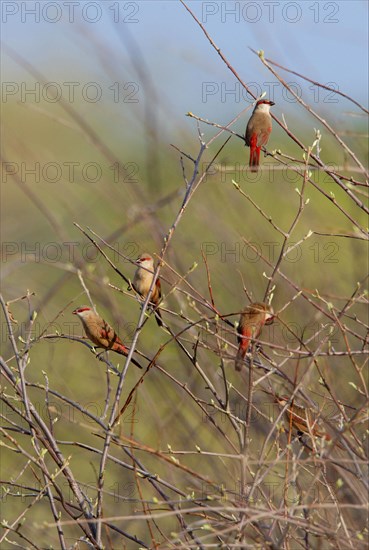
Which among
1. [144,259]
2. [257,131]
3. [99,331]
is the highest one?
[257,131]

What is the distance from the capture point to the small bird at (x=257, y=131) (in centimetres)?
533

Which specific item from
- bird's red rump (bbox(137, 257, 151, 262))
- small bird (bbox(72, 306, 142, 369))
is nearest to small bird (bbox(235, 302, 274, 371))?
small bird (bbox(72, 306, 142, 369))

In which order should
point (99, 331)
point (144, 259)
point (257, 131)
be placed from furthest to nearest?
1. point (144, 259)
2. point (257, 131)
3. point (99, 331)

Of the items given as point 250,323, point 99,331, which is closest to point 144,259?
point 99,331

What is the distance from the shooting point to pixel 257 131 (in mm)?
5379

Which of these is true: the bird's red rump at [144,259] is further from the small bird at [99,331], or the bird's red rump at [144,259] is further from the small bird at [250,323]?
the small bird at [250,323]

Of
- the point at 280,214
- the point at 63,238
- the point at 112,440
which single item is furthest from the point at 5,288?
the point at 280,214

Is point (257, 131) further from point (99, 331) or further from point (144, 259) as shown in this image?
point (99, 331)

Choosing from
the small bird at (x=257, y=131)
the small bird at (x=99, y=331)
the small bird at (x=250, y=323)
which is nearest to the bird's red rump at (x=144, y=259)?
the small bird at (x=99, y=331)

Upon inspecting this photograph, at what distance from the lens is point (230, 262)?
5062 millimetres

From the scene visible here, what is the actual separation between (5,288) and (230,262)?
169 cm

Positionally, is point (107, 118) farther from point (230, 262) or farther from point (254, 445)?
point (254, 445)

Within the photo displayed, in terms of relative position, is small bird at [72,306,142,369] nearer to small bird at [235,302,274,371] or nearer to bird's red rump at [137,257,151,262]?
bird's red rump at [137,257,151,262]

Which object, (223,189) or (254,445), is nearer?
(254,445)
